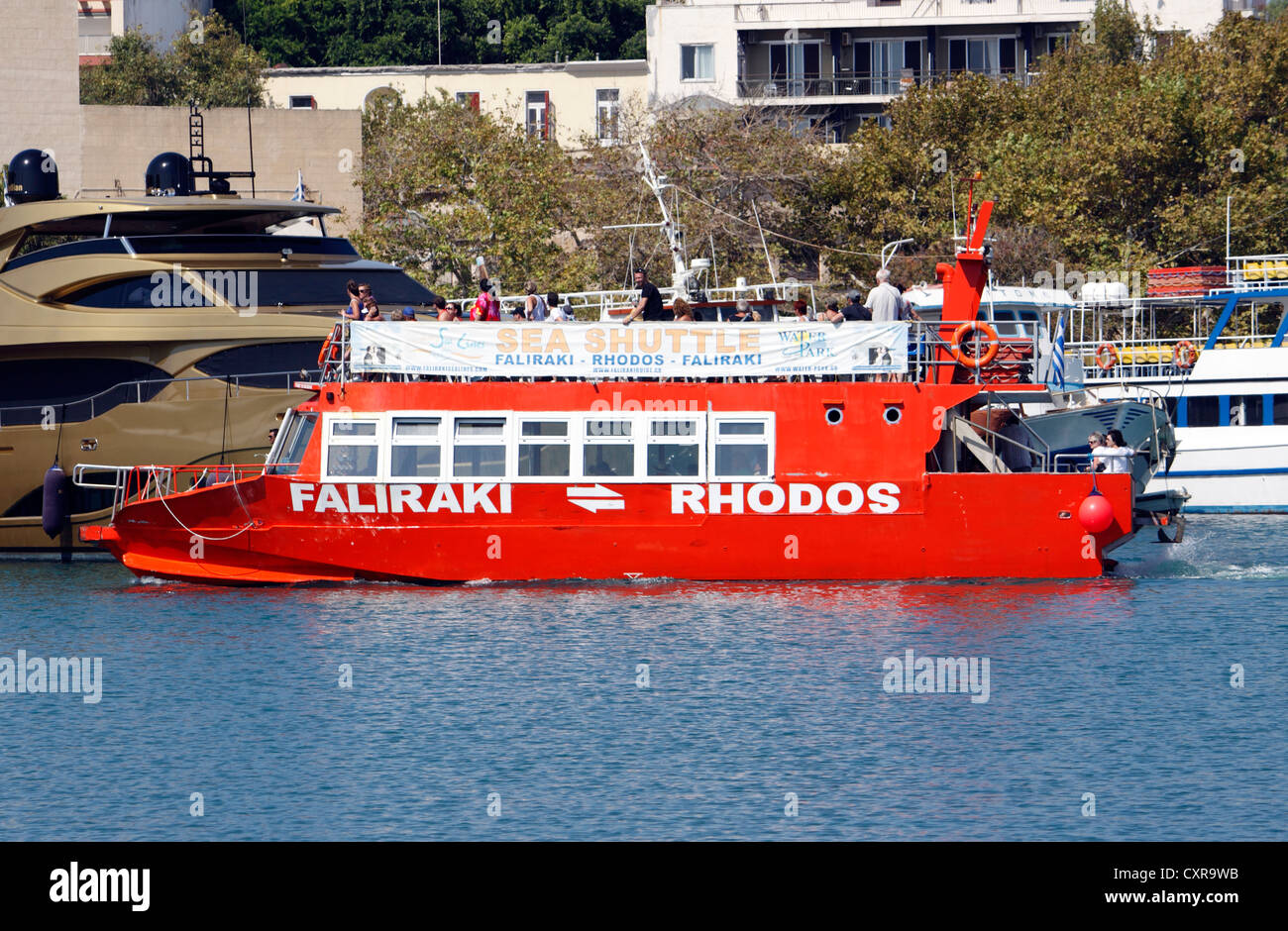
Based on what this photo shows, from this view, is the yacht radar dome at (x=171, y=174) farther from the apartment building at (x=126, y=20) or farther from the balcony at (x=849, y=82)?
the apartment building at (x=126, y=20)

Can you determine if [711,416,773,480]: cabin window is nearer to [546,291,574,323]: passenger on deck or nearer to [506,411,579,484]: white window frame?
[506,411,579,484]: white window frame

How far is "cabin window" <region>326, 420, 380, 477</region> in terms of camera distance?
27062mm

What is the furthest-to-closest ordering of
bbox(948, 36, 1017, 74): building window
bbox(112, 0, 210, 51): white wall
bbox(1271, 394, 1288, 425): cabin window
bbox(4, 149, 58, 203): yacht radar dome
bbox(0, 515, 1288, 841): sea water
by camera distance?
bbox(112, 0, 210, 51): white wall, bbox(948, 36, 1017, 74): building window, bbox(1271, 394, 1288, 425): cabin window, bbox(4, 149, 58, 203): yacht radar dome, bbox(0, 515, 1288, 841): sea water

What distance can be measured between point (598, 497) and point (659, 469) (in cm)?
100

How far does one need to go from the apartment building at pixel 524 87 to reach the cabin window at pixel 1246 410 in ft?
124

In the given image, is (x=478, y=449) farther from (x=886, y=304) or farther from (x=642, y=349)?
(x=886, y=304)

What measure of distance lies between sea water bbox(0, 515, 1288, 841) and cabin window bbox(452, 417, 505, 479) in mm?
1898

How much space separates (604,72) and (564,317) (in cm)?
4615

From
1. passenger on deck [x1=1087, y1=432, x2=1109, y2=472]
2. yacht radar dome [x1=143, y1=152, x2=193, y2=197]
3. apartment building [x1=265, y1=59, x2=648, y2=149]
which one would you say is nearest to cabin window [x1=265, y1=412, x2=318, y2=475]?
yacht radar dome [x1=143, y1=152, x2=193, y2=197]

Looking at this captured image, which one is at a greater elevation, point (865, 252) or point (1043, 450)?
point (865, 252)

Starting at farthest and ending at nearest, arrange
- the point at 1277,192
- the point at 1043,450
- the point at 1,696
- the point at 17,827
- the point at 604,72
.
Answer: the point at 604,72, the point at 1277,192, the point at 1043,450, the point at 1,696, the point at 17,827

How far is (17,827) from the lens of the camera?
17141 mm

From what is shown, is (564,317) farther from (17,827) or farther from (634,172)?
(634,172)

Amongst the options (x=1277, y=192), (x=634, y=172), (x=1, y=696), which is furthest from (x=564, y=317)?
(x=1277, y=192)
